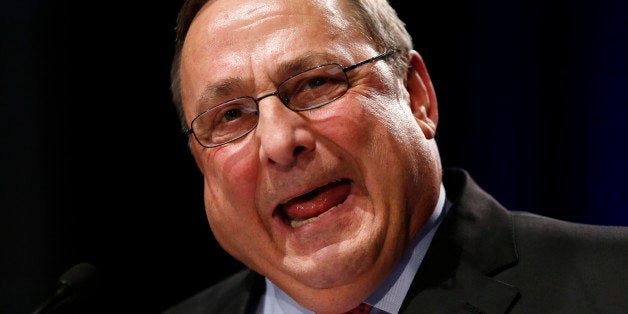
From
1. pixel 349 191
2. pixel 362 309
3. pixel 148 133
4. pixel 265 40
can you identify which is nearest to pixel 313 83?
pixel 265 40

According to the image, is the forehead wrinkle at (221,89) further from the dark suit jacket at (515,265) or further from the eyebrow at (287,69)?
the dark suit jacket at (515,265)

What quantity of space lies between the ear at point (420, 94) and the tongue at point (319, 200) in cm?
36

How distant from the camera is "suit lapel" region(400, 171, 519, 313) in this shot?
1.84 m

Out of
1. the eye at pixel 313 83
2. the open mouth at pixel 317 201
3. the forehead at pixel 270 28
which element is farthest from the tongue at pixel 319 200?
the forehead at pixel 270 28

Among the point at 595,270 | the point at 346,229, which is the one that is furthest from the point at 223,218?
the point at 595,270

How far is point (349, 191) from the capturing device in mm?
1882

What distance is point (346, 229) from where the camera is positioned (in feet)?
6.01

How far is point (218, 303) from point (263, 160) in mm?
870

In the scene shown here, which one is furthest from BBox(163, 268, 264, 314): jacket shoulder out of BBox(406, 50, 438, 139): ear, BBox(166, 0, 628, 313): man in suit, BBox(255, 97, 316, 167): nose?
BBox(406, 50, 438, 139): ear

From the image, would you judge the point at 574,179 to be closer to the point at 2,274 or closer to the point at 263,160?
the point at 263,160

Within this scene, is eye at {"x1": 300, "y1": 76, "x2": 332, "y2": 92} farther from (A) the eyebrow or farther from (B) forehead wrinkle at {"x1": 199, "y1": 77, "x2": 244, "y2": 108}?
(B) forehead wrinkle at {"x1": 199, "y1": 77, "x2": 244, "y2": 108}

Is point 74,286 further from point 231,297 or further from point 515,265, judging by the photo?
point 515,265

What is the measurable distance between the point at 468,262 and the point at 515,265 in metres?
0.12

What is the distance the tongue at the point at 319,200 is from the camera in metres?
1.88
